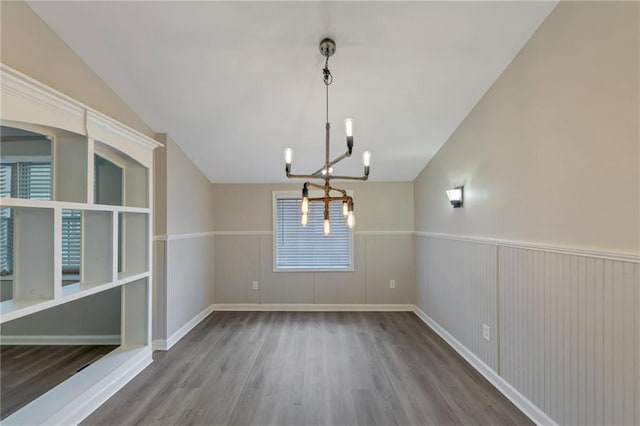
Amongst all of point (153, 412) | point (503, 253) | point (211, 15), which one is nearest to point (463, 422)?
point (503, 253)

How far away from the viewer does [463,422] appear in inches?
84.2

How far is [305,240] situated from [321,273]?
62 cm

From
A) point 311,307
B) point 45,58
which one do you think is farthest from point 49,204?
point 311,307

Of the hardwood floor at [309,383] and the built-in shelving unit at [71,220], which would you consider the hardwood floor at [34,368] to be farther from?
the hardwood floor at [309,383]

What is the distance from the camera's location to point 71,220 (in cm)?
360

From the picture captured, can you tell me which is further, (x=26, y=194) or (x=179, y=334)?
(x=179, y=334)

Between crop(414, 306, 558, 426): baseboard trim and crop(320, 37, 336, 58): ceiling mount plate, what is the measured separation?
123 inches

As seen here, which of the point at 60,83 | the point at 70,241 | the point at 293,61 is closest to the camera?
the point at 60,83

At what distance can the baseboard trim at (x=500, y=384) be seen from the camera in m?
2.11

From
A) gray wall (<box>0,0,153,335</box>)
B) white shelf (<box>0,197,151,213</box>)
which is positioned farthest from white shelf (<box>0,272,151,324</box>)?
gray wall (<box>0,0,153,335</box>)

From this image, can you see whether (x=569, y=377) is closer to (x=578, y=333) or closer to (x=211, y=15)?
(x=578, y=333)

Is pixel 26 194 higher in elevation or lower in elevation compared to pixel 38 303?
higher

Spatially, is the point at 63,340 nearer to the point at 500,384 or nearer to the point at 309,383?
the point at 309,383

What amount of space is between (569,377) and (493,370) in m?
0.86
